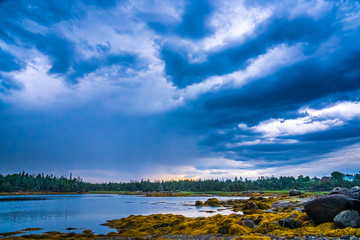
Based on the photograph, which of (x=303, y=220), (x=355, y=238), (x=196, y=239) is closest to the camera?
(x=355, y=238)

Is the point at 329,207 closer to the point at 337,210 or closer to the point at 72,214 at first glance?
the point at 337,210

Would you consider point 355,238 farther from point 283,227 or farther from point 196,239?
point 196,239

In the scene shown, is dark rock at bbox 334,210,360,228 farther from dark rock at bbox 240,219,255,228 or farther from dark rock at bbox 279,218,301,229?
dark rock at bbox 240,219,255,228

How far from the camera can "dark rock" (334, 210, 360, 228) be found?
22047 mm

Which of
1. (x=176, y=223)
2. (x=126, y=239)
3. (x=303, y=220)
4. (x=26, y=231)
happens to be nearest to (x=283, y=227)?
(x=303, y=220)

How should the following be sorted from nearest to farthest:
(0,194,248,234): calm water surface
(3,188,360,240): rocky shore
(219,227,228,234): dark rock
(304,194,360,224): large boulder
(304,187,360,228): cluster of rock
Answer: (3,188,360,240): rocky shore → (304,187,360,228): cluster of rock → (304,194,360,224): large boulder → (219,227,228,234): dark rock → (0,194,248,234): calm water surface

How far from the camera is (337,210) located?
24.4 meters

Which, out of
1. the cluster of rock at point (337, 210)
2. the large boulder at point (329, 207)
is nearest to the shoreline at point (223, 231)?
the cluster of rock at point (337, 210)

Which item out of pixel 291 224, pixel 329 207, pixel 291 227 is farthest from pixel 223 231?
pixel 329 207

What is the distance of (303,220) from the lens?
90.5 ft

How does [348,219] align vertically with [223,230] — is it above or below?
above

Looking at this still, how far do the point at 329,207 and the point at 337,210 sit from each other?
0.74m

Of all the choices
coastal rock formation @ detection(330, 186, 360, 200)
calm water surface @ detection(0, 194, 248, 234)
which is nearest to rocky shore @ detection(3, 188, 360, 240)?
coastal rock formation @ detection(330, 186, 360, 200)

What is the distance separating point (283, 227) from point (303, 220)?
3.63 meters
